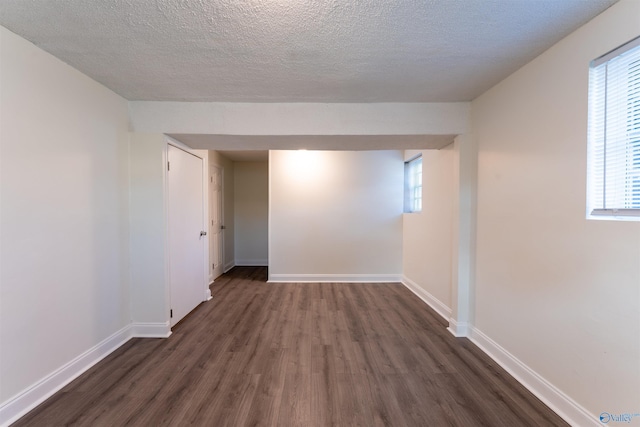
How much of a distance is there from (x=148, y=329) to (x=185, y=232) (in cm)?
109

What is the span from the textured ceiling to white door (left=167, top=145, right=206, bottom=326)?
3.18ft

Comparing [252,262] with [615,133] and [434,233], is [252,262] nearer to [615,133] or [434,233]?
[434,233]

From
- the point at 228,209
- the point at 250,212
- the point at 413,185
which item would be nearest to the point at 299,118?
the point at 413,185

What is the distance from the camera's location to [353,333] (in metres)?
2.76

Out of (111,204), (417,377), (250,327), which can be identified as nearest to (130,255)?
(111,204)

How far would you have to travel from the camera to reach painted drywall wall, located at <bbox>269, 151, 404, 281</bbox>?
4.62 m

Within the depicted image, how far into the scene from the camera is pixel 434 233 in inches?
136

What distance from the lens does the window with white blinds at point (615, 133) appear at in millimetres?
1345

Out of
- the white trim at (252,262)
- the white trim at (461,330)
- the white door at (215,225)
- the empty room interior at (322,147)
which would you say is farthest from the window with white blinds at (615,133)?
the white trim at (252,262)

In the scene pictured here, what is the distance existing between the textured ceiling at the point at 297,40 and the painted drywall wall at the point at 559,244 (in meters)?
0.20

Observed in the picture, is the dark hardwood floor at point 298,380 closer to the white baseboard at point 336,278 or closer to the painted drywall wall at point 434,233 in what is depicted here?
the painted drywall wall at point 434,233

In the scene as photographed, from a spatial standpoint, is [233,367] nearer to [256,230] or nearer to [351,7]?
[351,7]

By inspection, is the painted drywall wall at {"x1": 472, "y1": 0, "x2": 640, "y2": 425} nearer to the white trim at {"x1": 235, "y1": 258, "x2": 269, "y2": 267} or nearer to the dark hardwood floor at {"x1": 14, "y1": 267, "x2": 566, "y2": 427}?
the dark hardwood floor at {"x1": 14, "y1": 267, "x2": 566, "y2": 427}

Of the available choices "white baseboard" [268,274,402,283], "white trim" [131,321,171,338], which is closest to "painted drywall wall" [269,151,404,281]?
"white baseboard" [268,274,402,283]
